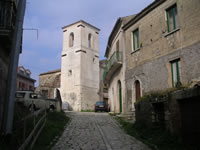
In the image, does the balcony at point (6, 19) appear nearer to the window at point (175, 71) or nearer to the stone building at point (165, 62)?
the stone building at point (165, 62)

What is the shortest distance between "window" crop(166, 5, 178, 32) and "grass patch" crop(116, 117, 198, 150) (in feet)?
20.3

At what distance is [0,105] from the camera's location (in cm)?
679

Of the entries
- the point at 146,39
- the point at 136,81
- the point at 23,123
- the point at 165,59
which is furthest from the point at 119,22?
the point at 23,123

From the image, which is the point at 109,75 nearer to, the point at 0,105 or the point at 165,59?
the point at 165,59

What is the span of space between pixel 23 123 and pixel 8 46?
2758 mm

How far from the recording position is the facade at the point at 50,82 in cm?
3609

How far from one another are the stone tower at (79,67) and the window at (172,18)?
65.3 feet

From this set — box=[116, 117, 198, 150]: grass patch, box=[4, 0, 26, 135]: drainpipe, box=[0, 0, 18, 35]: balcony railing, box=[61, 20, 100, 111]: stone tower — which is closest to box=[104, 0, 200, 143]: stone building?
box=[116, 117, 198, 150]: grass patch

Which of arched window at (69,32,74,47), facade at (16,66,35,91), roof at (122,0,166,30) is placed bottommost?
facade at (16,66,35,91)

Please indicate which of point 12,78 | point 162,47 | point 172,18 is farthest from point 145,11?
point 12,78

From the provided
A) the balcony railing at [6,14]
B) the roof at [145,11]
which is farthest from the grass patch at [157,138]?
the roof at [145,11]

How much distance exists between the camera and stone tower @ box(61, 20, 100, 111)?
31172mm

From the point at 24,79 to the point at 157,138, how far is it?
110 feet

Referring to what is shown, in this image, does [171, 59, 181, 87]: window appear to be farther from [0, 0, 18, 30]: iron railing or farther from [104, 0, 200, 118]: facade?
[0, 0, 18, 30]: iron railing
